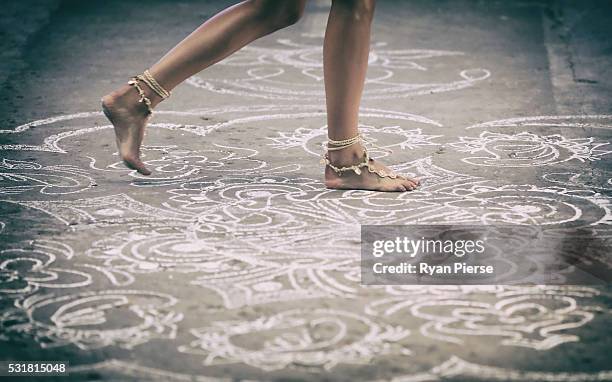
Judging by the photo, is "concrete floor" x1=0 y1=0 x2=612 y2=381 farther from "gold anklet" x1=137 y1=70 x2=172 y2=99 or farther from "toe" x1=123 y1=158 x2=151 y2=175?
"gold anklet" x1=137 y1=70 x2=172 y2=99

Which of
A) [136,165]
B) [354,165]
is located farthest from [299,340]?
[136,165]

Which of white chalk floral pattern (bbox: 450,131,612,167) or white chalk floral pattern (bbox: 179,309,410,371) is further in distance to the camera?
white chalk floral pattern (bbox: 450,131,612,167)

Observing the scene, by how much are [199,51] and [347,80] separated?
1.35ft

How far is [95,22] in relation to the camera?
5.54 meters

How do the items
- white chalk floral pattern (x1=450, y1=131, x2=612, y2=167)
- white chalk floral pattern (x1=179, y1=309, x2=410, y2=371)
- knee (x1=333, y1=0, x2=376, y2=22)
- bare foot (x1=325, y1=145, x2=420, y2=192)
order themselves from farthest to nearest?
white chalk floral pattern (x1=450, y1=131, x2=612, y2=167) → bare foot (x1=325, y1=145, x2=420, y2=192) → knee (x1=333, y1=0, x2=376, y2=22) → white chalk floral pattern (x1=179, y1=309, x2=410, y2=371)

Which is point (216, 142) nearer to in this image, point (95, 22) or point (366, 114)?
point (366, 114)

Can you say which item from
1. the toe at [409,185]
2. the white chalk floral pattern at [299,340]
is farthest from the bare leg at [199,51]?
the white chalk floral pattern at [299,340]

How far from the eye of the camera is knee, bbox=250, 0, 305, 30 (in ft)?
9.55

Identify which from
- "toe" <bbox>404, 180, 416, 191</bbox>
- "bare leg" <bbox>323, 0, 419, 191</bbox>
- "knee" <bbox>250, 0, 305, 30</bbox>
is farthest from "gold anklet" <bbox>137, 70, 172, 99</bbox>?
"toe" <bbox>404, 180, 416, 191</bbox>

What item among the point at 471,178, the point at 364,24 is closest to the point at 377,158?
the point at 471,178

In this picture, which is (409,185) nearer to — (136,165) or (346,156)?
(346,156)

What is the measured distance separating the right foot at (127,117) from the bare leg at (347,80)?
0.53m

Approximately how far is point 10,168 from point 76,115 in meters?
0.70

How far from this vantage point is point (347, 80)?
290cm
